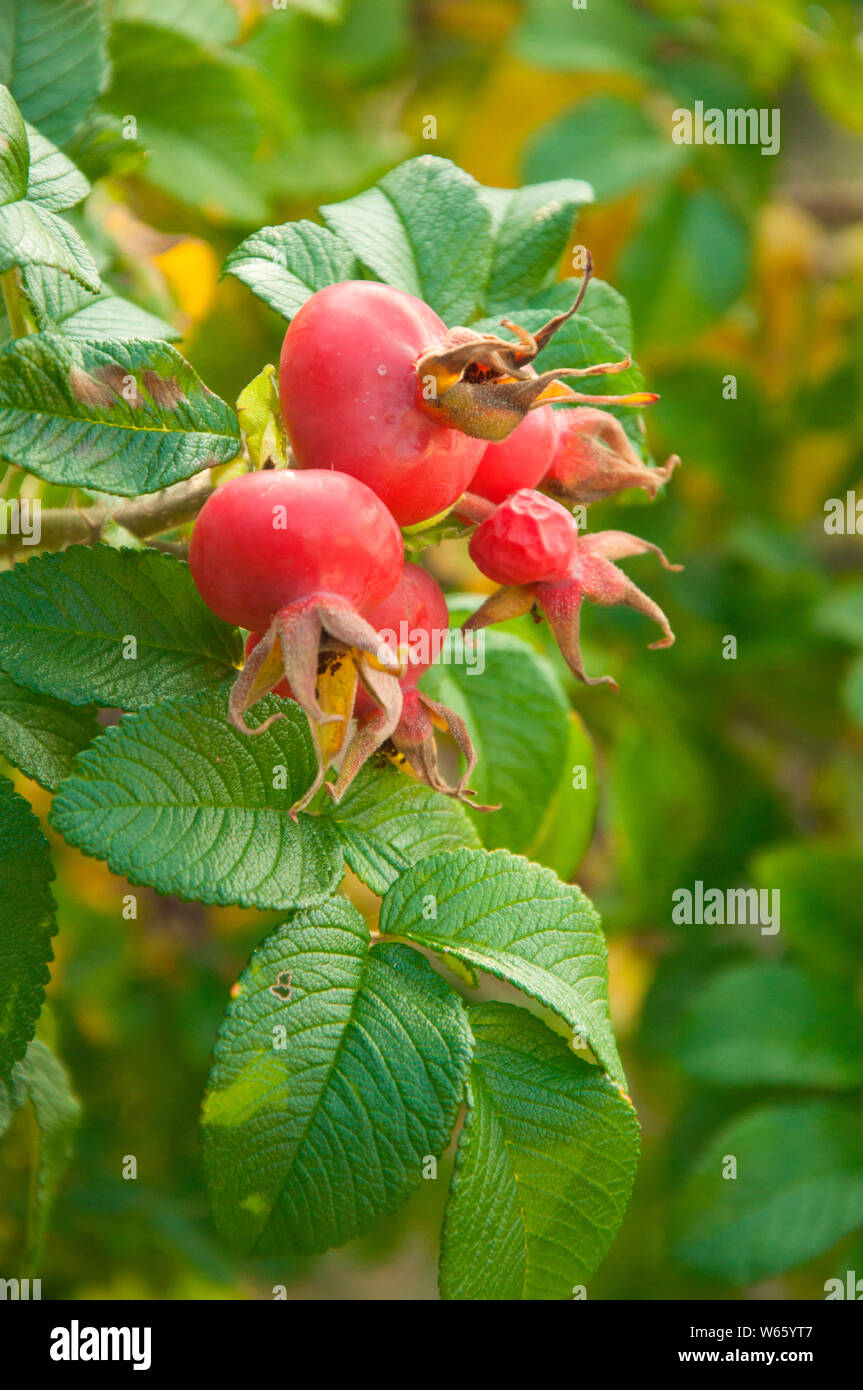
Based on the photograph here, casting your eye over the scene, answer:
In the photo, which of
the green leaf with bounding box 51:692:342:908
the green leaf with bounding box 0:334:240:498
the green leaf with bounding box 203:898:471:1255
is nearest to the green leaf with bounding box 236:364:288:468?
the green leaf with bounding box 0:334:240:498

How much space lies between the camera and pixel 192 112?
990 millimetres

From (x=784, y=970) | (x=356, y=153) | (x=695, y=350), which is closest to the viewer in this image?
(x=784, y=970)

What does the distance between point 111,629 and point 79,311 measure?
0.18 m

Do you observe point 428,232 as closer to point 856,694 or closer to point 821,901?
point 856,694

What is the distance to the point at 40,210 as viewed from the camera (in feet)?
1.77

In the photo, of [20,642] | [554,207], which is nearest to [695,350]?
[554,207]

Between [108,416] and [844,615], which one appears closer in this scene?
[108,416]

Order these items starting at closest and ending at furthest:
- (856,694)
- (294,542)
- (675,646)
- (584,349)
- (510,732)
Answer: (294,542) → (584,349) → (510,732) → (856,694) → (675,646)

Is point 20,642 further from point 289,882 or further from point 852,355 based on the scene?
point 852,355

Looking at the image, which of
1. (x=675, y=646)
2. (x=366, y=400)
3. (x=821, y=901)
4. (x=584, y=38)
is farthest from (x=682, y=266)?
(x=366, y=400)

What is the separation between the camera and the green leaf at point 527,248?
712 mm

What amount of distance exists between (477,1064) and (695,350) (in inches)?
53.1

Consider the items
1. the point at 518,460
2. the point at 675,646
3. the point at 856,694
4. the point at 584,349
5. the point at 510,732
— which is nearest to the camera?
the point at 518,460

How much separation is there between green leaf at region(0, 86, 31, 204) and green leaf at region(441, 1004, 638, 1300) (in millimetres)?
429
